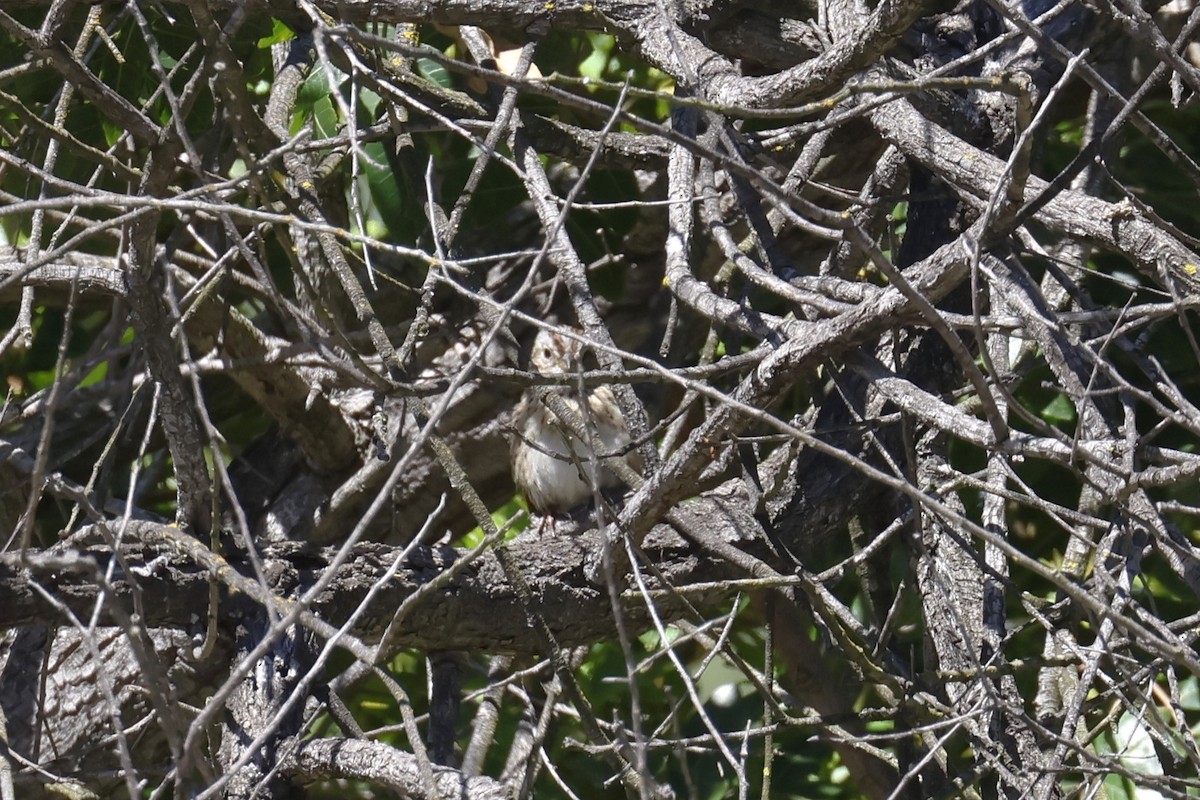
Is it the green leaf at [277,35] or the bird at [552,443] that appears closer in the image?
the green leaf at [277,35]

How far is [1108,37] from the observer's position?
273 cm

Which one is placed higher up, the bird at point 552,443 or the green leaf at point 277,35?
the green leaf at point 277,35

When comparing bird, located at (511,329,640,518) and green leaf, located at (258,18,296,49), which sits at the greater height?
green leaf, located at (258,18,296,49)

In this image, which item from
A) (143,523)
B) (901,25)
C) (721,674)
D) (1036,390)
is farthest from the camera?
(721,674)

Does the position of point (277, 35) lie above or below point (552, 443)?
above

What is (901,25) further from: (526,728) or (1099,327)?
(526,728)

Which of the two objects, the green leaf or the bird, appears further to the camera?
the bird

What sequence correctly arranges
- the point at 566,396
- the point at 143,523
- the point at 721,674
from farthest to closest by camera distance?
the point at 721,674, the point at 566,396, the point at 143,523

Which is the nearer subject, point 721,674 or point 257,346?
point 257,346

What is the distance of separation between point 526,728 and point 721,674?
8.34 feet

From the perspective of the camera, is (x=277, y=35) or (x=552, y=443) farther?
(x=552, y=443)

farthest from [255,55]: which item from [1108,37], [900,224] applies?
[1108,37]

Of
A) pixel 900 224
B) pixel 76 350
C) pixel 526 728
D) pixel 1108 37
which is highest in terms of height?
pixel 1108 37

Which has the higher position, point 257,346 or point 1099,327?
point 1099,327
